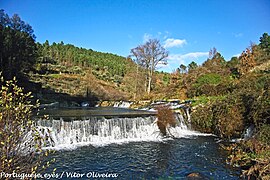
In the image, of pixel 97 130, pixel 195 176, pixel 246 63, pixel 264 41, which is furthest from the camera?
pixel 264 41

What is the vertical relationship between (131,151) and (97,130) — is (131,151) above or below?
below

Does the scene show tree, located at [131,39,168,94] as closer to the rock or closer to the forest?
the forest

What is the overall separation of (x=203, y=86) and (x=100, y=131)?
34.8 feet

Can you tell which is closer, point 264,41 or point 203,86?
point 203,86

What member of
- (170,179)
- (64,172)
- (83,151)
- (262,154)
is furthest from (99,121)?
(262,154)

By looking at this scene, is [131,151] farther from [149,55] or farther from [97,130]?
[149,55]

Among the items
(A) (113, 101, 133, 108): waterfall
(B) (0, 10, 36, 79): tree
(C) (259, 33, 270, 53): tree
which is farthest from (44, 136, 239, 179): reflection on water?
(C) (259, 33, 270, 53): tree

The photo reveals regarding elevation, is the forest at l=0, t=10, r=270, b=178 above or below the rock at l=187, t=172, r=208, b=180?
above

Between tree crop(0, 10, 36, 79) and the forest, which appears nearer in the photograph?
the forest

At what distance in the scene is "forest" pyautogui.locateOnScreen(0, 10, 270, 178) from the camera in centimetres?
852

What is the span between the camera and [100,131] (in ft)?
34.9

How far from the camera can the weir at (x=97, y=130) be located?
31.8ft

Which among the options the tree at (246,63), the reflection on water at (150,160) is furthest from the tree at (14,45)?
the tree at (246,63)

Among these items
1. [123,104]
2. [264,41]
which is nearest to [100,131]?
[123,104]
